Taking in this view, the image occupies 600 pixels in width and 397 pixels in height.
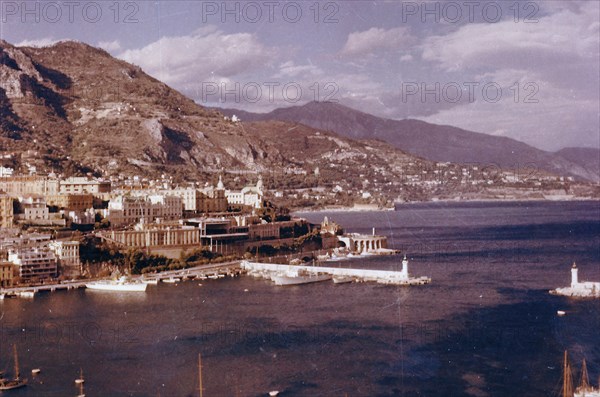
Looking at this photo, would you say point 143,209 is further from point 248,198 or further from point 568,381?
point 568,381

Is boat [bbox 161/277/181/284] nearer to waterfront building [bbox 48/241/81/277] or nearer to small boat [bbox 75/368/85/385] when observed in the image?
waterfront building [bbox 48/241/81/277]

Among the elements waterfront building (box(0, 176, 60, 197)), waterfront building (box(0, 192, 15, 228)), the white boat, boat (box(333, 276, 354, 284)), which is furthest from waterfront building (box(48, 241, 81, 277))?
waterfront building (box(0, 176, 60, 197))

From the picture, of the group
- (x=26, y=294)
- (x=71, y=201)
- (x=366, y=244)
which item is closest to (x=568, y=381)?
(x=26, y=294)

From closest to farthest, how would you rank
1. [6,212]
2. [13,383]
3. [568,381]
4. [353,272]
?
[568,381] < [13,383] < [353,272] < [6,212]

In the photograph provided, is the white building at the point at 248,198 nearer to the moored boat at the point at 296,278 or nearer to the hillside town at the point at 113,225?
the hillside town at the point at 113,225

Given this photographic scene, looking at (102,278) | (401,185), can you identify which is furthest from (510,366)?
(401,185)

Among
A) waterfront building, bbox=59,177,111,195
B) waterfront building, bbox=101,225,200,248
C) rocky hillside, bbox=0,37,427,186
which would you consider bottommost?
waterfront building, bbox=101,225,200,248

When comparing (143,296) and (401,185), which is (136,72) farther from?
(143,296)
